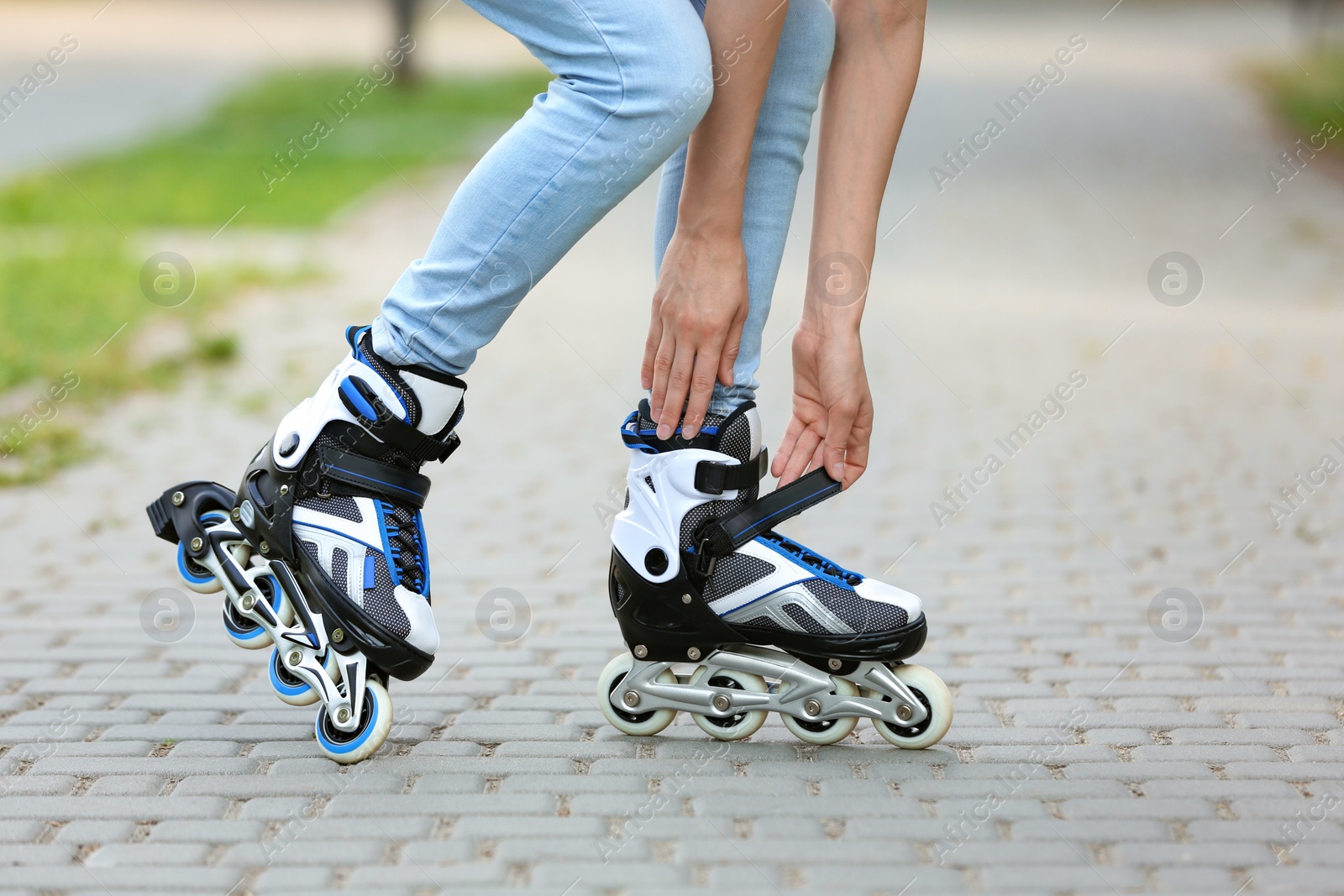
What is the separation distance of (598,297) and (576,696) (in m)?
6.01

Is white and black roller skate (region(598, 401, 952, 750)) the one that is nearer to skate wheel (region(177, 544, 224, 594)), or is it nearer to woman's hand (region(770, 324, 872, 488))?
woman's hand (region(770, 324, 872, 488))

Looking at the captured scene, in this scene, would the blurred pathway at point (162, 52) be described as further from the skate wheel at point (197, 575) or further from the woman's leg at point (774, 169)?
the woman's leg at point (774, 169)

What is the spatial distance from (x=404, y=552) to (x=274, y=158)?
12.8 m

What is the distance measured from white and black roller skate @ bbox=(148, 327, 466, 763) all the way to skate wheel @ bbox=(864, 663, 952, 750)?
0.85m

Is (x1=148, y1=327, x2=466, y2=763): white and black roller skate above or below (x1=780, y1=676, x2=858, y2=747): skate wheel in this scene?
above

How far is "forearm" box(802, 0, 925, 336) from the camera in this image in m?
2.44

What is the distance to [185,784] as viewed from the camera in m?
2.32

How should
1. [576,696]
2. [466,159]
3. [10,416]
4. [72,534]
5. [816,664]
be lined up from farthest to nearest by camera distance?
[466,159] < [10,416] < [72,534] < [576,696] < [816,664]

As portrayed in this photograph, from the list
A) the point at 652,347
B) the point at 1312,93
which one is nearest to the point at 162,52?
the point at 1312,93

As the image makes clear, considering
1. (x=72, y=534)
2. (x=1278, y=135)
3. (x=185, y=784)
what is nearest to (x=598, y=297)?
(x=72, y=534)

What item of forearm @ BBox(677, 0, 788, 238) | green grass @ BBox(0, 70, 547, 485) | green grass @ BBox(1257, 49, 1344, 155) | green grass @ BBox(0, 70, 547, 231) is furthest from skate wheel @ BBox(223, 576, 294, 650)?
green grass @ BBox(1257, 49, 1344, 155)

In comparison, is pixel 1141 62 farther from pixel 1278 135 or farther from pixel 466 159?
pixel 466 159

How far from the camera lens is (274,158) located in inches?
560

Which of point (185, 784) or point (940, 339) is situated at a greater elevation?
point (940, 339)
